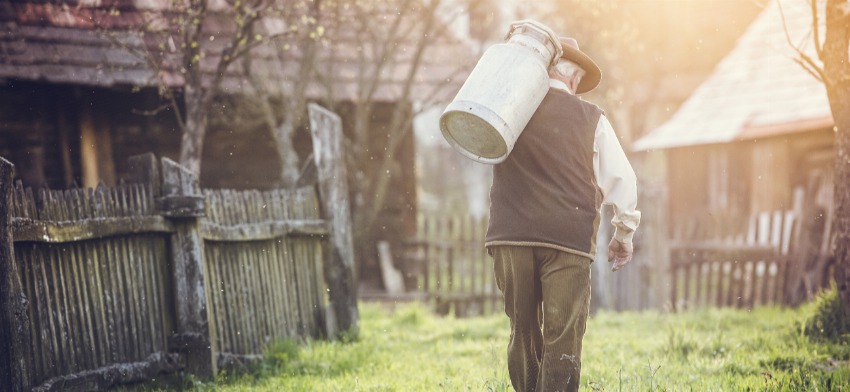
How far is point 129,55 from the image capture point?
7918 mm

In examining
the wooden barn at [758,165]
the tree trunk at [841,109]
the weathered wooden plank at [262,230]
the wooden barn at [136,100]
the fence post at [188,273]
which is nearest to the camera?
the fence post at [188,273]

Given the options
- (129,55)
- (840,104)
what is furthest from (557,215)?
(129,55)

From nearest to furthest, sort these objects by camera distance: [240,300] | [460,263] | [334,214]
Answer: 1. [240,300]
2. [334,214]
3. [460,263]

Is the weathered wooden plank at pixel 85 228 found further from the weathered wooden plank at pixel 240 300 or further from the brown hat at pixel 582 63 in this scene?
the brown hat at pixel 582 63

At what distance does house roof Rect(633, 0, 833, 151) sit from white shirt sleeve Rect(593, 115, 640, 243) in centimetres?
834

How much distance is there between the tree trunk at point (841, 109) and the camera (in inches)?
201

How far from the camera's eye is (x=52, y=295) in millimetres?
3924

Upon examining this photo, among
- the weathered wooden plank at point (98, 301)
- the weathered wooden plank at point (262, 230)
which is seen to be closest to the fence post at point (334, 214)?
the weathered wooden plank at point (262, 230)

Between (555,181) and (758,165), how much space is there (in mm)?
10381

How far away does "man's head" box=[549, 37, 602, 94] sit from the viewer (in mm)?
3363

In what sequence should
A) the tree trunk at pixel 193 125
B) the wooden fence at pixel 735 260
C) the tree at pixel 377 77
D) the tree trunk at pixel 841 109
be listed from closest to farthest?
the tree trunk at pixel 841 109 < the tree trunk at pixel 193 125 < the wooden fence at pixel 735 260 < the tree at pixel 377 77

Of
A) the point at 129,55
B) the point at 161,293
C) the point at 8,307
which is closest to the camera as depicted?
the point at 8,307

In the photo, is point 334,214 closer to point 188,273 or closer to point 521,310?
point 188,273

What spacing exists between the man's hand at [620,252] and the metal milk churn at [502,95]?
69 cm
